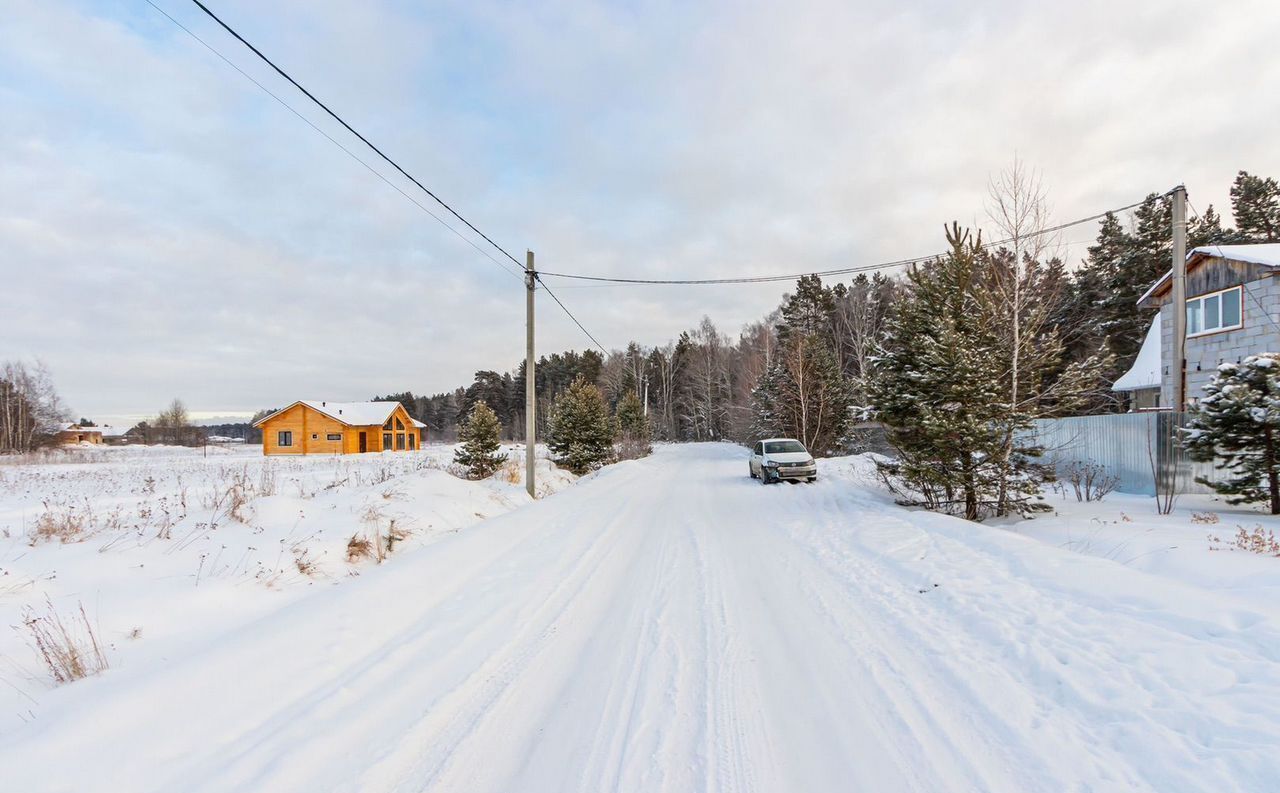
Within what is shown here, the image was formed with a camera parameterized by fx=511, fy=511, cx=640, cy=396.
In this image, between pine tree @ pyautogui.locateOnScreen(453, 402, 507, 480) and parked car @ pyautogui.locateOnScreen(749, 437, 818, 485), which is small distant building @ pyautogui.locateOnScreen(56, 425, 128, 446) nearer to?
pine tree @ pyautogui.locateOnScreen(453, 402, 507, 480)

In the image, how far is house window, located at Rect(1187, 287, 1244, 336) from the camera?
50.3 feet

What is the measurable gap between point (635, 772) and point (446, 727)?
1.30 meters

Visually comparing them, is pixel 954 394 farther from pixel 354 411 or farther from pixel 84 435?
pixel 84 435

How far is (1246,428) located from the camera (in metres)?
9.11

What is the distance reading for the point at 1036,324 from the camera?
9.85 meters

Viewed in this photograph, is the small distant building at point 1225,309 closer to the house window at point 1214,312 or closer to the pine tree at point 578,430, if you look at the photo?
the house window at point 1214,312

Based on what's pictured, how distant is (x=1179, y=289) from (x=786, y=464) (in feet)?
34.3

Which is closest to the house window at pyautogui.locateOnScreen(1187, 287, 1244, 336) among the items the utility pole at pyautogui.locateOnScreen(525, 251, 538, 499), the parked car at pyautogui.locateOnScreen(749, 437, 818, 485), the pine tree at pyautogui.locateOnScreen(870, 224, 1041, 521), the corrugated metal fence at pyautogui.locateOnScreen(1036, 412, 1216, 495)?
the corrugated metal fence at pyautogui.locateOnScreen(1036, 412, 1216, 495)

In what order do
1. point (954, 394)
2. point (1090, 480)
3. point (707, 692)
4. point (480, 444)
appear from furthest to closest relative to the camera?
point (480, 444) < point (1090, 480) < point (954, 394) < point (707, 692)

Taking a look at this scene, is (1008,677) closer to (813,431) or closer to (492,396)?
(813,431)

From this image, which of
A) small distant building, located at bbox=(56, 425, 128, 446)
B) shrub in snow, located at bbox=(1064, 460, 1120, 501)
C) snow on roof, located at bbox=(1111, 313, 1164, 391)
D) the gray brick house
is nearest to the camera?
shrub in snow, located at bbox=(1064, 460, 1120, 501)

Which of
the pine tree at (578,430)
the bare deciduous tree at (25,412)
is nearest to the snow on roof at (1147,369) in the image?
the pine tree at (578,430)

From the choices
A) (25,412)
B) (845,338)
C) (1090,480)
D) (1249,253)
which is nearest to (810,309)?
(845,338)

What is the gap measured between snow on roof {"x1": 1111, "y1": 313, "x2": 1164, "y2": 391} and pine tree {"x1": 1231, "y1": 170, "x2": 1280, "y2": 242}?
13.6m
